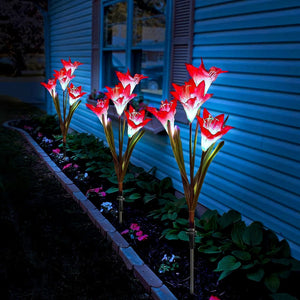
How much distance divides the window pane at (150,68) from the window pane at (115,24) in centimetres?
47

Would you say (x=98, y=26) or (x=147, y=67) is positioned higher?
(x=98, y=26)

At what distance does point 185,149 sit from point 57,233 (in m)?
1.49

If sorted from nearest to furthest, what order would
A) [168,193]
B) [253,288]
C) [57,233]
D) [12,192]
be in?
[253,288]
[57,233]
[168,193]
[12,192]

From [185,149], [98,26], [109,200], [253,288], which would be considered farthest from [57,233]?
[98,26]

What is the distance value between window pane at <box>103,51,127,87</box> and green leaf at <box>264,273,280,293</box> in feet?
12.3

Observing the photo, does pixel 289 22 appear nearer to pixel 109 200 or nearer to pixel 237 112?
pixel 237 112

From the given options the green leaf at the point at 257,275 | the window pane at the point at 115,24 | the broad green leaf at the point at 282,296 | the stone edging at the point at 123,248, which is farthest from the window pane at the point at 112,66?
the broad green leaf at the point at 282,296

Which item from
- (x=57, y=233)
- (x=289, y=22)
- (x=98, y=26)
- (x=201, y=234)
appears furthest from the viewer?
(x=98, y=26)

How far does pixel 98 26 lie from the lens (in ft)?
18.7

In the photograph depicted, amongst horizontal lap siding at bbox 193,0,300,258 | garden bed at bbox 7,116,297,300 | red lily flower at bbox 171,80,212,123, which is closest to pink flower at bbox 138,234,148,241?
Result: garden bed at bbox 7,116,297,300

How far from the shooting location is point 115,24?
17.4ft

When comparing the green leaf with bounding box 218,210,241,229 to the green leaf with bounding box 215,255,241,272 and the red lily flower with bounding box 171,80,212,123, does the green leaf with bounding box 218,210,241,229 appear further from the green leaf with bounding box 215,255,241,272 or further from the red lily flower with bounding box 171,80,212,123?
the red lily flower with bounding box 171,80,212,123

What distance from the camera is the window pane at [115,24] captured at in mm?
4988

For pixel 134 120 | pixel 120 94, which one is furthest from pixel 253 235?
pixel 120 94
